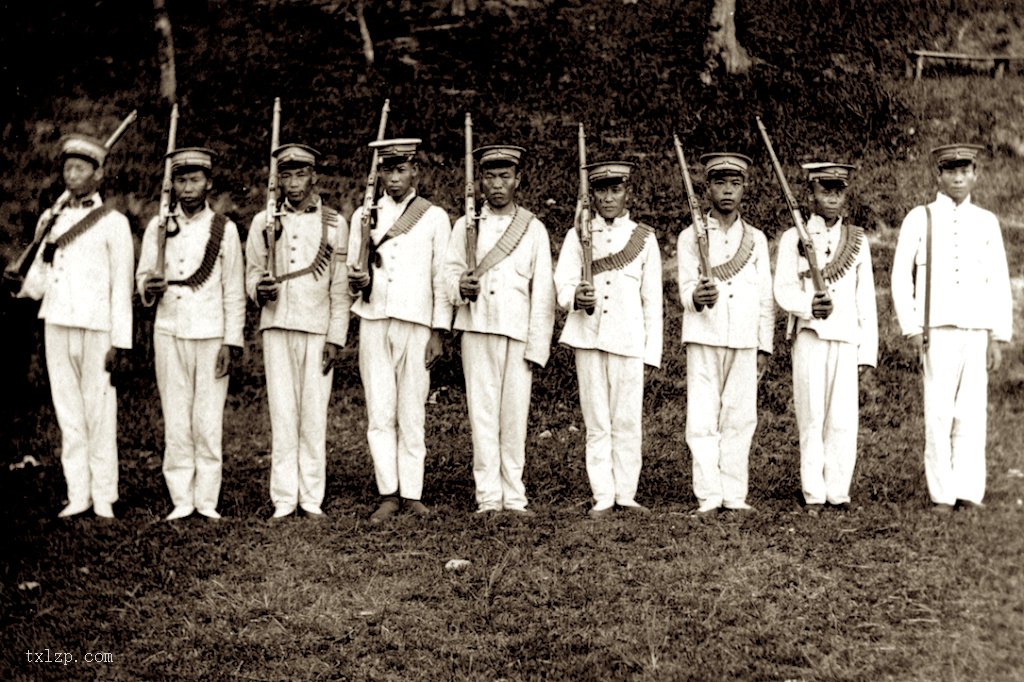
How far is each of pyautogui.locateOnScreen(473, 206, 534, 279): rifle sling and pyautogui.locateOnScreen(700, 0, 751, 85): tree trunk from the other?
7988mm

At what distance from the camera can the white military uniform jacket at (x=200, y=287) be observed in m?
8.84

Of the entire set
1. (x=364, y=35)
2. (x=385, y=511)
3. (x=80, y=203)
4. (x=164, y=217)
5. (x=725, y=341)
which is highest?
(x=364, y=35)

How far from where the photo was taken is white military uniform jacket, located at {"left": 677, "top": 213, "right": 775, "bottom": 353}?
8.75 metres

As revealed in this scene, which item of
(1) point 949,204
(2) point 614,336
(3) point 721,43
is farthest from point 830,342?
(3) point 721,43

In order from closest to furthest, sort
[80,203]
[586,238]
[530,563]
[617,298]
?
[530,563] → [586,238] → [617,298] → [80,203]

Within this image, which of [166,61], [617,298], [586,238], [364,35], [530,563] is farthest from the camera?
[364,35]

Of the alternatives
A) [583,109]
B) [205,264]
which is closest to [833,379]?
[205,264]

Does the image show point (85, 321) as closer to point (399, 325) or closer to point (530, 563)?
point (399, 325)

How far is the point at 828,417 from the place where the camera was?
8.83m

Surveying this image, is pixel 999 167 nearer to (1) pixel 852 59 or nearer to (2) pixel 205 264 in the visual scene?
(1) pixel 852 59

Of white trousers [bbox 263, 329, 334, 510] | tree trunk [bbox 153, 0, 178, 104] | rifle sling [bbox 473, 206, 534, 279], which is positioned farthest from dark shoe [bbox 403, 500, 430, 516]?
tree trunk [bbox 153, 0, 178, 104]

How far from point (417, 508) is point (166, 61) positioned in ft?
29.5

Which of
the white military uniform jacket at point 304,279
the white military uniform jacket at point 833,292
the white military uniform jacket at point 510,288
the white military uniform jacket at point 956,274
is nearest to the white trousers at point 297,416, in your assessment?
the white military uniform jacket at point 304,279

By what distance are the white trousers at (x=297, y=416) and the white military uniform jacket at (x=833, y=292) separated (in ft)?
10.9
